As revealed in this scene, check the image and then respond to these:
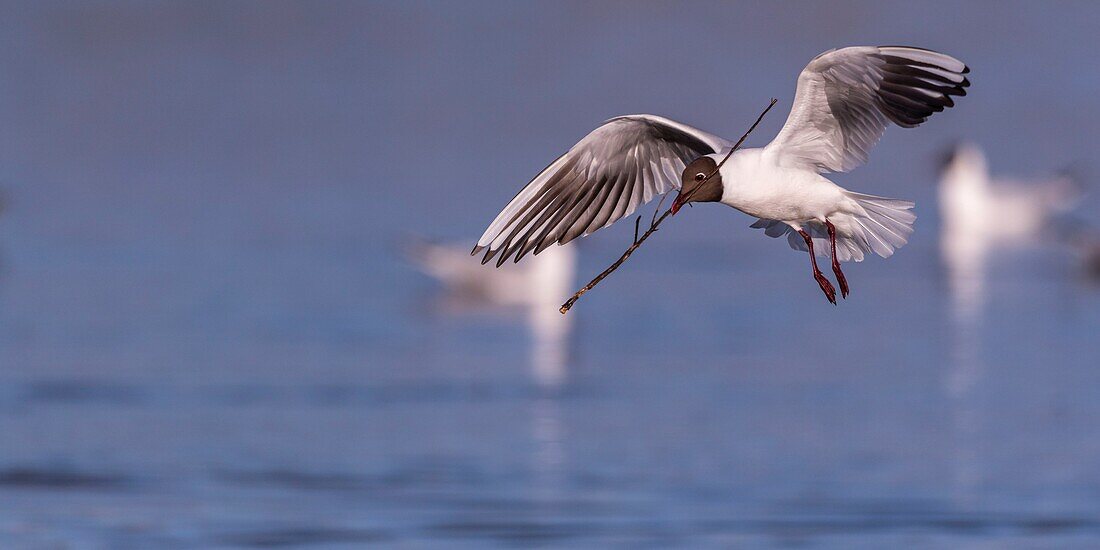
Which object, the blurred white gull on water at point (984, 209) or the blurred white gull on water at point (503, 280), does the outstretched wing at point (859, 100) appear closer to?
the blurred white gull on water at point (503, 280)

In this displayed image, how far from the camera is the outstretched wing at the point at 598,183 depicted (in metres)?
9.08

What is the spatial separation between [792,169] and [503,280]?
11.7m

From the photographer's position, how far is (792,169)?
866cm

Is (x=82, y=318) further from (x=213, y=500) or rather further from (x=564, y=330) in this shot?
(x=213, y=500)

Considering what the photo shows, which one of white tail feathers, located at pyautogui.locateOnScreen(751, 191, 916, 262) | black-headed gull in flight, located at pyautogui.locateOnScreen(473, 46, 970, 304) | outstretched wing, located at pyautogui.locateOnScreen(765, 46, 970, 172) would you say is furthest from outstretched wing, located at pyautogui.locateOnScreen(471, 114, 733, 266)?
white tail feathers, located at pyautogui.locateOnScreen(751, 191, 916, 262)

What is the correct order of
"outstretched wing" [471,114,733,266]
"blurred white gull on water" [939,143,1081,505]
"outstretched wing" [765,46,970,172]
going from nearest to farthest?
"outstretched wing" [765,46,970,172]
"outstretched wing" [471,114,733,266]
"blurred white gull on water" [939,143,1081,505]

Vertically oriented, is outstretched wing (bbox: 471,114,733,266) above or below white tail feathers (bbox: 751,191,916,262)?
above

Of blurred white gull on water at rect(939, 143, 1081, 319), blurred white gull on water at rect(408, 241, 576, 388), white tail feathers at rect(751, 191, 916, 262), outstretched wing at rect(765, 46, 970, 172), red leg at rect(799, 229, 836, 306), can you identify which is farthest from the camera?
blurred white gull on water at rect(939, 143, 1081, 319)

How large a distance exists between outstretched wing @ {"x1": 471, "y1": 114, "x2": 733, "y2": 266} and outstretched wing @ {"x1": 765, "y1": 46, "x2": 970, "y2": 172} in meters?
0.39

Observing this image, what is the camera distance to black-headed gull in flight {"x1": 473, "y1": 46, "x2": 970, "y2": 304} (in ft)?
28.0

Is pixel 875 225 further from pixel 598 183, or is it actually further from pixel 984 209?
pixel 984 209

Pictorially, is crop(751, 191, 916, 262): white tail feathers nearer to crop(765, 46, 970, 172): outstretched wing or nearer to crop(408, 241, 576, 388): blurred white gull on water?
crop(765, 46, 970, 172): outstretched wing

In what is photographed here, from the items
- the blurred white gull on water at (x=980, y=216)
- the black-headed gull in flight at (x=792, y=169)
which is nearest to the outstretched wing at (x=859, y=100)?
the black-headed gull in flight at (x=792, y=169)

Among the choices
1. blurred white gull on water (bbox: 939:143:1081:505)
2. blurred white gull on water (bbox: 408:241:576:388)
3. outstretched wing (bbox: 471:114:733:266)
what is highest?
blurred white gull on water (bbox: 939:143:1081:505)
